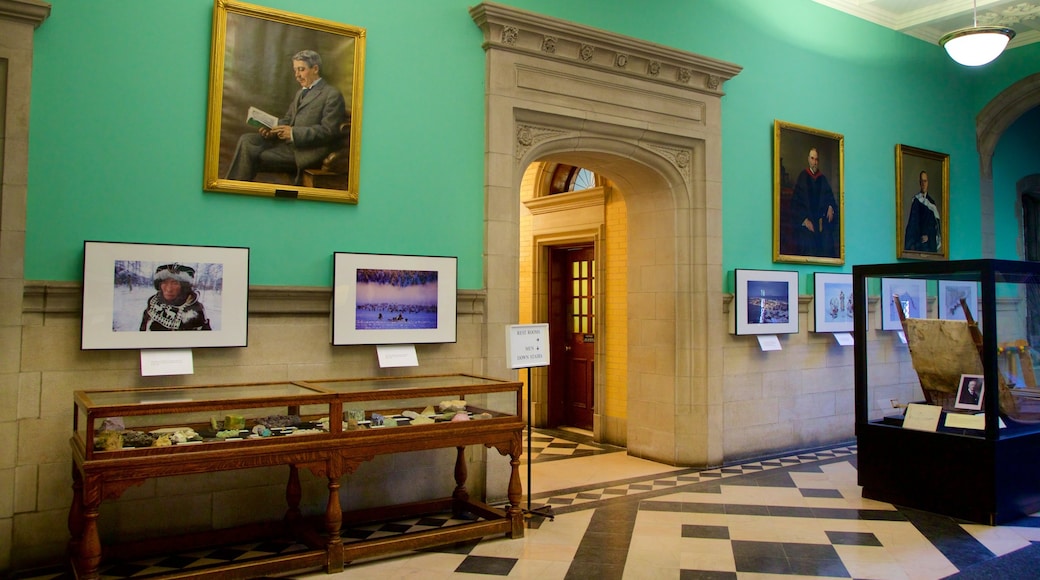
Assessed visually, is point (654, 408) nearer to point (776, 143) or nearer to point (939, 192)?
point (776, 143)

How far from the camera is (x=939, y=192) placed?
32.2 ft

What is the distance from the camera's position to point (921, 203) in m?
9.56

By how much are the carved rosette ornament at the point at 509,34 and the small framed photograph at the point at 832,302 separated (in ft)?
14.9

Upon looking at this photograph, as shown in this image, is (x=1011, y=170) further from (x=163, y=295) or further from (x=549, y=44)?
(x=163, y=295)

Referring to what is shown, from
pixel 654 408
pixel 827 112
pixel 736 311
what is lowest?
pixel 654 408

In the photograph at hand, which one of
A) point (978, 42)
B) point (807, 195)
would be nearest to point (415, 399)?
Answer: point (807, 195)

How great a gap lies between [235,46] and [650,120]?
154 inches

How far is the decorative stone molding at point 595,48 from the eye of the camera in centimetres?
605

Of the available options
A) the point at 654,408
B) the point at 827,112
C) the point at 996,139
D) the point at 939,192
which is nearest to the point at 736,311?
the point at 654,408

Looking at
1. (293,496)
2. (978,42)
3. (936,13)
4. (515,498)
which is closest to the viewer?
(293,496)

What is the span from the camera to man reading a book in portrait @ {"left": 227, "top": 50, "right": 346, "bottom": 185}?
5020mm

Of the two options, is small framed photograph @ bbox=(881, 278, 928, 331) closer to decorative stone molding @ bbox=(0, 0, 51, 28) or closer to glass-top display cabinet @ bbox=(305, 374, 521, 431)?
glass-top display cabinet @ bbox=(305, 374, 521, 431)

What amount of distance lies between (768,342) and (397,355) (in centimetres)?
428

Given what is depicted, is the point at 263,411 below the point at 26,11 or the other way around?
below
